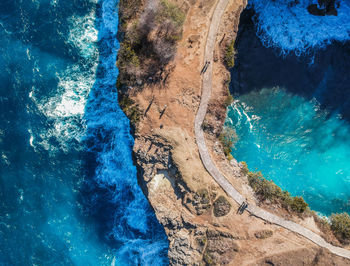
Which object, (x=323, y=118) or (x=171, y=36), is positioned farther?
(x=323, y=118)

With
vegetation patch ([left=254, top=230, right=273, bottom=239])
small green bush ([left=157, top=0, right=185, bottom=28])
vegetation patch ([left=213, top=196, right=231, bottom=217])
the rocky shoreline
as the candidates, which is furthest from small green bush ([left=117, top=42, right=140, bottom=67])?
vegetation patch ([left=254, top=230, right=273, bottom=239])

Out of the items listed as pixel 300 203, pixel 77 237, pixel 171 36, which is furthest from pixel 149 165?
pixel 300 203

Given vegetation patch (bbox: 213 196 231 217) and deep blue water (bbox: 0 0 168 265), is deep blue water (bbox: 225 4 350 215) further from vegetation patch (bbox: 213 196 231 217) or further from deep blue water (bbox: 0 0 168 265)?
deep blue water (bbox: 0 0 168 265)

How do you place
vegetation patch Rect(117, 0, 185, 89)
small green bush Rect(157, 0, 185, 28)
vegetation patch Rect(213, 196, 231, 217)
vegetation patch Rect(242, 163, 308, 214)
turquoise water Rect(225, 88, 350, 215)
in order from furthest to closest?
1. turquoise water Rect(225, 88, 350, 215)
2. vegetation patch Rect(242, 163, 308, 214)
3. vegetation patch Rect(117, 0, 185, 89)
4. small green bush Rect(157, 0, 185, 28)
5. vegetation patch Rect(213, 196, 231, 217)

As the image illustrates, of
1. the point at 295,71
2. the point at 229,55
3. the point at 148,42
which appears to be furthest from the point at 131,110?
the point at 295,71

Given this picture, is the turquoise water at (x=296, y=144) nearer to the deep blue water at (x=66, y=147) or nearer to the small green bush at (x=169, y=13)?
the small green bush at (x=169, y=13)

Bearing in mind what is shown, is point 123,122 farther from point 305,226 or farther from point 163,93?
point 305,226
